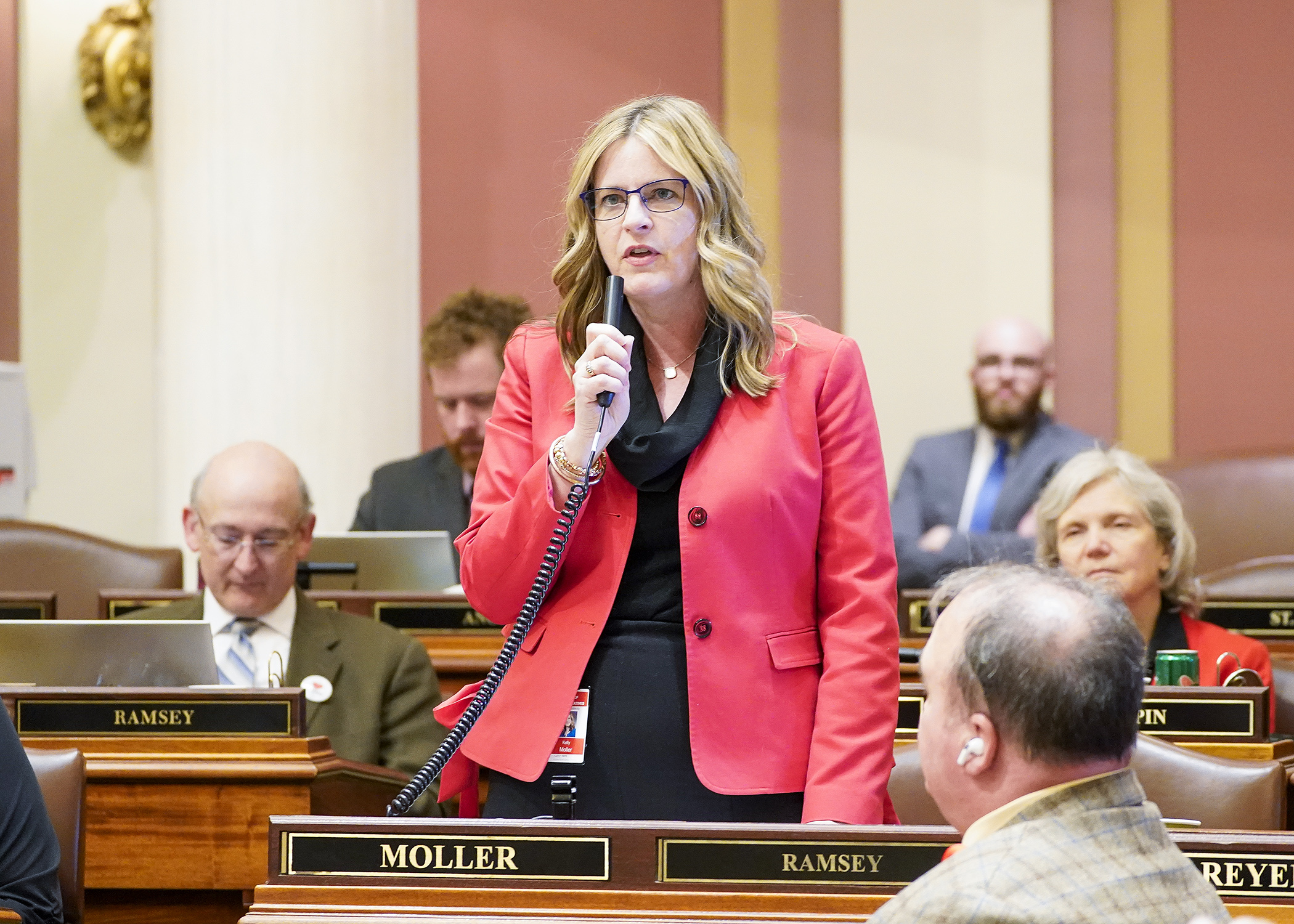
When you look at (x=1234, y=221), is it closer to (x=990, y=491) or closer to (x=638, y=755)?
(x=990, y=491)

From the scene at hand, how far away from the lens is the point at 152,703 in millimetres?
2855

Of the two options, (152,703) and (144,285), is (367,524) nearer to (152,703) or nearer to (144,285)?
(152,703)

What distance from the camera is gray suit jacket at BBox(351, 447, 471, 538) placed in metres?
4.78

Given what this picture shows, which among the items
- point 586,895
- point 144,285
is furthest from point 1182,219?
Answer: point 586,895

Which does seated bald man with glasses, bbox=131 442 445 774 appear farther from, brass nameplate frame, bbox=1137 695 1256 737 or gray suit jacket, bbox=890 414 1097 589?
gray suit jacket, bbox=890 414 1097 589

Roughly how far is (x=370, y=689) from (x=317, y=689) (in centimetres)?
10

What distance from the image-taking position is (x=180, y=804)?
2.86 m

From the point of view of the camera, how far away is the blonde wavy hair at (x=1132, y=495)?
12.1 ft

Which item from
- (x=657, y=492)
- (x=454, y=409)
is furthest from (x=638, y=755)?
(x=454, y=409)

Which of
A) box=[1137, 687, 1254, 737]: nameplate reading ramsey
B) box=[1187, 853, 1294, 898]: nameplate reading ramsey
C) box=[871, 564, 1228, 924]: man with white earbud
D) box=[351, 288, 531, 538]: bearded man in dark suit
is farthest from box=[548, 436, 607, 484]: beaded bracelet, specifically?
box=[351, 288, 531, 538]: bearded man in dark suit

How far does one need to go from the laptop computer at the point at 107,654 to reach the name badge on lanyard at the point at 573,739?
101cm

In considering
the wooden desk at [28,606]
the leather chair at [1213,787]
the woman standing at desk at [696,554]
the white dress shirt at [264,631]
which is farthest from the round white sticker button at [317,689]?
the leather chair at [1213,787]

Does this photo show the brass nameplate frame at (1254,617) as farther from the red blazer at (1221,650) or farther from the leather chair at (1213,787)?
the leather chair at (1213,787)

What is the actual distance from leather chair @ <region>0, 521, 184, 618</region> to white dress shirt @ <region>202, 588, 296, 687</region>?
3.36 feet
